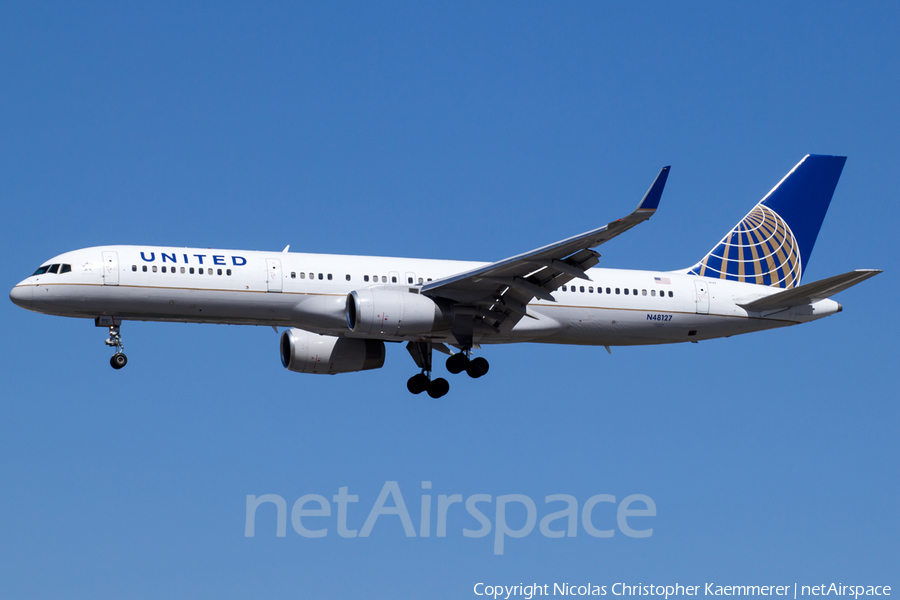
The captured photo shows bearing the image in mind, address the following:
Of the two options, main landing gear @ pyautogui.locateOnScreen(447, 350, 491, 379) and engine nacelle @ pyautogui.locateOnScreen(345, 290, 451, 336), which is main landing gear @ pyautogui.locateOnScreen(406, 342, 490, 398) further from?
engine nacelle @ pyautogui.locateOnScreen(345, 290, 451, 336)

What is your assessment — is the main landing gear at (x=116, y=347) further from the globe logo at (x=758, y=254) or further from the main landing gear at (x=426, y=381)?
the globe logo at (x=758, y=254)

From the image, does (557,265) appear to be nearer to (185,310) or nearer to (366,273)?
(366,273)

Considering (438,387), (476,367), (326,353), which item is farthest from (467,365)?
(326,353)

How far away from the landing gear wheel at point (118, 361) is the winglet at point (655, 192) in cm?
1600

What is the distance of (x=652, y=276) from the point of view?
3747 centimetres

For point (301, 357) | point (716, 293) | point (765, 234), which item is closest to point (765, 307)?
point (716, 293)

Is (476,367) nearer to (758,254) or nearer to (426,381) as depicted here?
(426,381)

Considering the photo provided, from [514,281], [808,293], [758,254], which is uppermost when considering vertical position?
[758,254]

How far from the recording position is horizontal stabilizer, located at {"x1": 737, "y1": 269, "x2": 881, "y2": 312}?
111ft

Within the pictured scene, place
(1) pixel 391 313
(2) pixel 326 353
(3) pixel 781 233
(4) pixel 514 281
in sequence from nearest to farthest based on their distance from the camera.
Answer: (1) pixel 391 313
(4) pixel 514 281
(2) pixel 326 353
(3) pixel 781 233

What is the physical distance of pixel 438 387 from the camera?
37.7 metres

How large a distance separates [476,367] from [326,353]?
5182 mm

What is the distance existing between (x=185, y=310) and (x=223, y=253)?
208 centimetres

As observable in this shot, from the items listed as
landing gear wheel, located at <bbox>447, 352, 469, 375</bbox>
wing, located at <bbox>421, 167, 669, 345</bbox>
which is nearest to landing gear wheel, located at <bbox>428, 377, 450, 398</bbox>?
landing gear wheel, located at <bbox>447, 352, 469, 375</bbox>
